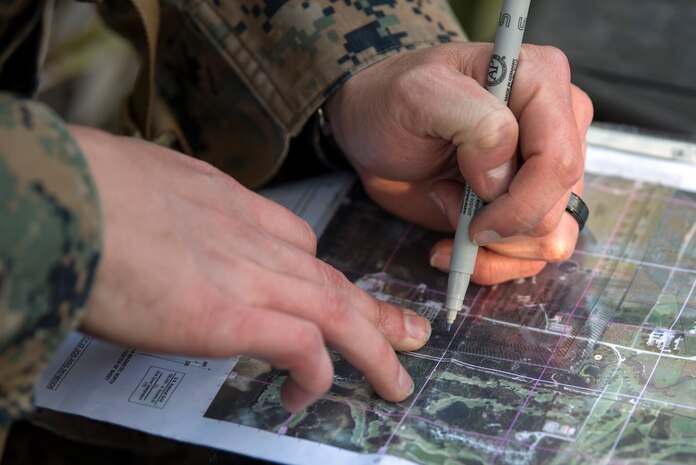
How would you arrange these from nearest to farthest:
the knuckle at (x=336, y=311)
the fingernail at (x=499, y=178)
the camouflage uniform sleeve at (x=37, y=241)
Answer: the camouflage uniform sleeve at (x=37, y=241) → the knuckle at (x=336, y=311) → the fingernail at (x=499, y=178)

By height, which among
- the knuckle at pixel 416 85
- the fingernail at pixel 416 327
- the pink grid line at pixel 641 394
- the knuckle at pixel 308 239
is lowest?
the pink grid line at pixel 641 394

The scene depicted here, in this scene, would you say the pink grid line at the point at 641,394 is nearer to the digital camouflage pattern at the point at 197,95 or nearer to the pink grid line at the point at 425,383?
the pink grid line at the point at 425,383

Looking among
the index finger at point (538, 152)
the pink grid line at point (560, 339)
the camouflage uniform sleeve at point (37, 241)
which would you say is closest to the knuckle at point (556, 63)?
the index finger at point (538, 152)

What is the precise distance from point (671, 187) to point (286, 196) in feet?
1.51

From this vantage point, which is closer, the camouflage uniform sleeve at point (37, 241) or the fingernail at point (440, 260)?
the camouflage uniform sleeve at point (37, 241)

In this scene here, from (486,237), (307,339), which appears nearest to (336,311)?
(307,339)

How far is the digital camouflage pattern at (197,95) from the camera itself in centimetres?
52

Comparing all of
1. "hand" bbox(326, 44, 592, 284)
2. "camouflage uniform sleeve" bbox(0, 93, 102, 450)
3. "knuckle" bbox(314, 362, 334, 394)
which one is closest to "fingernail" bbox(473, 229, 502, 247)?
"hand" bbox(326, 44, 592, 284)

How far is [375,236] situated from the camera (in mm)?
916

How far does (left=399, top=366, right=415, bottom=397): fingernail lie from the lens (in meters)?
0.69

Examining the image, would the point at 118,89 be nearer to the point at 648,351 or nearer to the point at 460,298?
the point at 460,298

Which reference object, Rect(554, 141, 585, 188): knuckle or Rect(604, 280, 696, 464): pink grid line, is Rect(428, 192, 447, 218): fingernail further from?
Rect(604, 280, 696, 464): pink grid line

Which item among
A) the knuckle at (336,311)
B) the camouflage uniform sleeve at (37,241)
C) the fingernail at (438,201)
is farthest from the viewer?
the fingernail at (438,201)

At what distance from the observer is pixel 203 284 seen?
0.58 m
